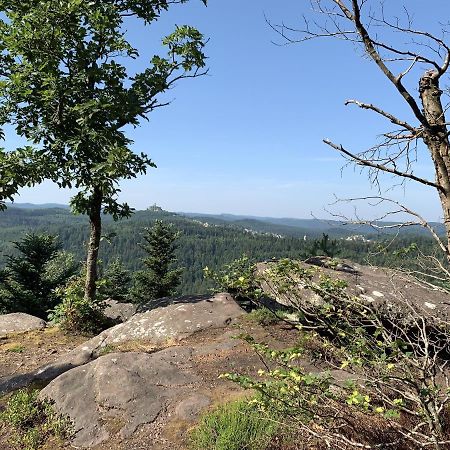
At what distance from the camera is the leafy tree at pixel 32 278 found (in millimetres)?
28094

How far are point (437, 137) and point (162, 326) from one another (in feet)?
31.0

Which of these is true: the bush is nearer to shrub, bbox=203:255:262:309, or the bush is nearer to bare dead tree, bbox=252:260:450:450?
bare dead tree, bbox=252:260:450:450

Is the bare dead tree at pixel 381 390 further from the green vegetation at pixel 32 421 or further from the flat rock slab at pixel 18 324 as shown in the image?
the flat rock slab at pixel 18 324

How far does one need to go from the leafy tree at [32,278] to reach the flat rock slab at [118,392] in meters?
22.8

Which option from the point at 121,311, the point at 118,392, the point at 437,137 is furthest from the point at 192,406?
the point at 121,311

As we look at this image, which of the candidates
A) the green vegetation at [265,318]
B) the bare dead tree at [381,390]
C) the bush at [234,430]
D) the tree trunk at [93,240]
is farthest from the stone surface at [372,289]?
the tree trunk at [93,240]

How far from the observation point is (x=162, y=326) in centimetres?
1132

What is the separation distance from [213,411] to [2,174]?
8457mm

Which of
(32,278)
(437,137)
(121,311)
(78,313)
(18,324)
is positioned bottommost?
(32,278)

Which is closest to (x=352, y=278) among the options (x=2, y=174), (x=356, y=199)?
(x=356, y=199)

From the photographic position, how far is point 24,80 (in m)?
10.4

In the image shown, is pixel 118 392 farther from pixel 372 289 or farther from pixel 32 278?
pixel 32 278

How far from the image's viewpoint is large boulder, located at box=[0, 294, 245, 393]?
32.7 ft

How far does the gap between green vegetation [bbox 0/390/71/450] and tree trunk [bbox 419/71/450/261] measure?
7.14m
